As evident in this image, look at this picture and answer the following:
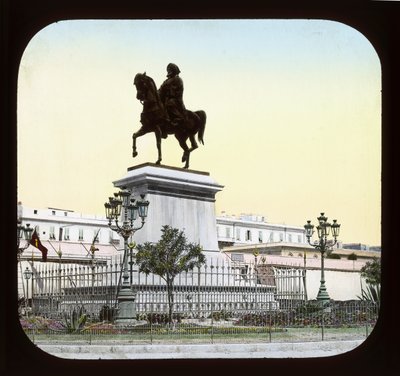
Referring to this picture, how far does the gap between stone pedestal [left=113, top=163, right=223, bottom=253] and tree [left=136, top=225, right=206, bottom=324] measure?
18 centimetres

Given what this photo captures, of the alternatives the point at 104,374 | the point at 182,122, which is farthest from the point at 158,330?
the point at 104,374

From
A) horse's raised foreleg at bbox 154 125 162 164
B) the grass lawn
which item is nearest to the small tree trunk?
the grass lawn

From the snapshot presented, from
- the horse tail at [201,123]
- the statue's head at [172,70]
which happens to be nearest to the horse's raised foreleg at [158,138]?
the horse tail at [201,123]

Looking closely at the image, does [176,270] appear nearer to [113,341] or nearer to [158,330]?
[158,330]

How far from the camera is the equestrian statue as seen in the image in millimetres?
10484

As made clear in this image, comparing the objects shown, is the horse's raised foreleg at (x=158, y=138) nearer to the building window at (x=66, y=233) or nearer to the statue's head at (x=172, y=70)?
the statue's head at (x=172, y=70)

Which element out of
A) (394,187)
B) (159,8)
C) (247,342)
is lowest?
(247,342)

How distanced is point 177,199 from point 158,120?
115 cm

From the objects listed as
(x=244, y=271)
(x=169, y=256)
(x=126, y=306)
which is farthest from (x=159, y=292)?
(x=244, y=271)

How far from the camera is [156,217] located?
11039 mm

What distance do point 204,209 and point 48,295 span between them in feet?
8.47

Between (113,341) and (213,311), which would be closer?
(113,341)

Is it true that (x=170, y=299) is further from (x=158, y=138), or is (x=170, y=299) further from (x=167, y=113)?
(x=167, y=113)

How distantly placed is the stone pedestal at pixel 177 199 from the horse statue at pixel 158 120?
0.26m
